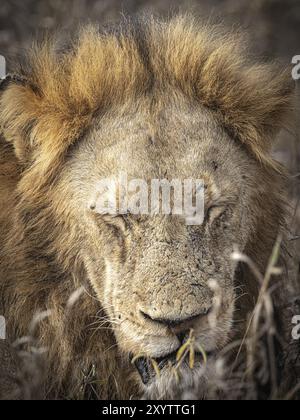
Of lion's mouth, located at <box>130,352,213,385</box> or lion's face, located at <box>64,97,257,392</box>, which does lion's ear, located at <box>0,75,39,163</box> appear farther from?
lion's mouth, located at <box>130,352,213,385</box>

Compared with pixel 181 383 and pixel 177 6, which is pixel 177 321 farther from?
pixel 177 6

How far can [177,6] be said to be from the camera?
22.7 feet

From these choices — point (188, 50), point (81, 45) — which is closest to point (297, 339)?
point (188, 50)

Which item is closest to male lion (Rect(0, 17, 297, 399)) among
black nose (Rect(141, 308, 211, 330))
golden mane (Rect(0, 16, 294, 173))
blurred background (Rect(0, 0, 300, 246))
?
golden mane (Rect(0, 16, 294, 173))

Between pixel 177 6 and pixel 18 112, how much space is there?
330cm

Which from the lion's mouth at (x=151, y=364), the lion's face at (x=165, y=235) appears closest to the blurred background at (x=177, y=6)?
the lion's face at (x=165, y=235)

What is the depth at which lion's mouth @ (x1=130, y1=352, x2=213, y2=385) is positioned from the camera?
11.7ft

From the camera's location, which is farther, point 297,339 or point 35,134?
point 297,339

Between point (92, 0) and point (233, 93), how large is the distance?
4.83 m

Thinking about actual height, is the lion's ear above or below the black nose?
above

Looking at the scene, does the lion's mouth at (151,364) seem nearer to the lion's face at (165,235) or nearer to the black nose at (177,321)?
the lion's face at (165,235)

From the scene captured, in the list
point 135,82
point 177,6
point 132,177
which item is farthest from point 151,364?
A: point 177,6
